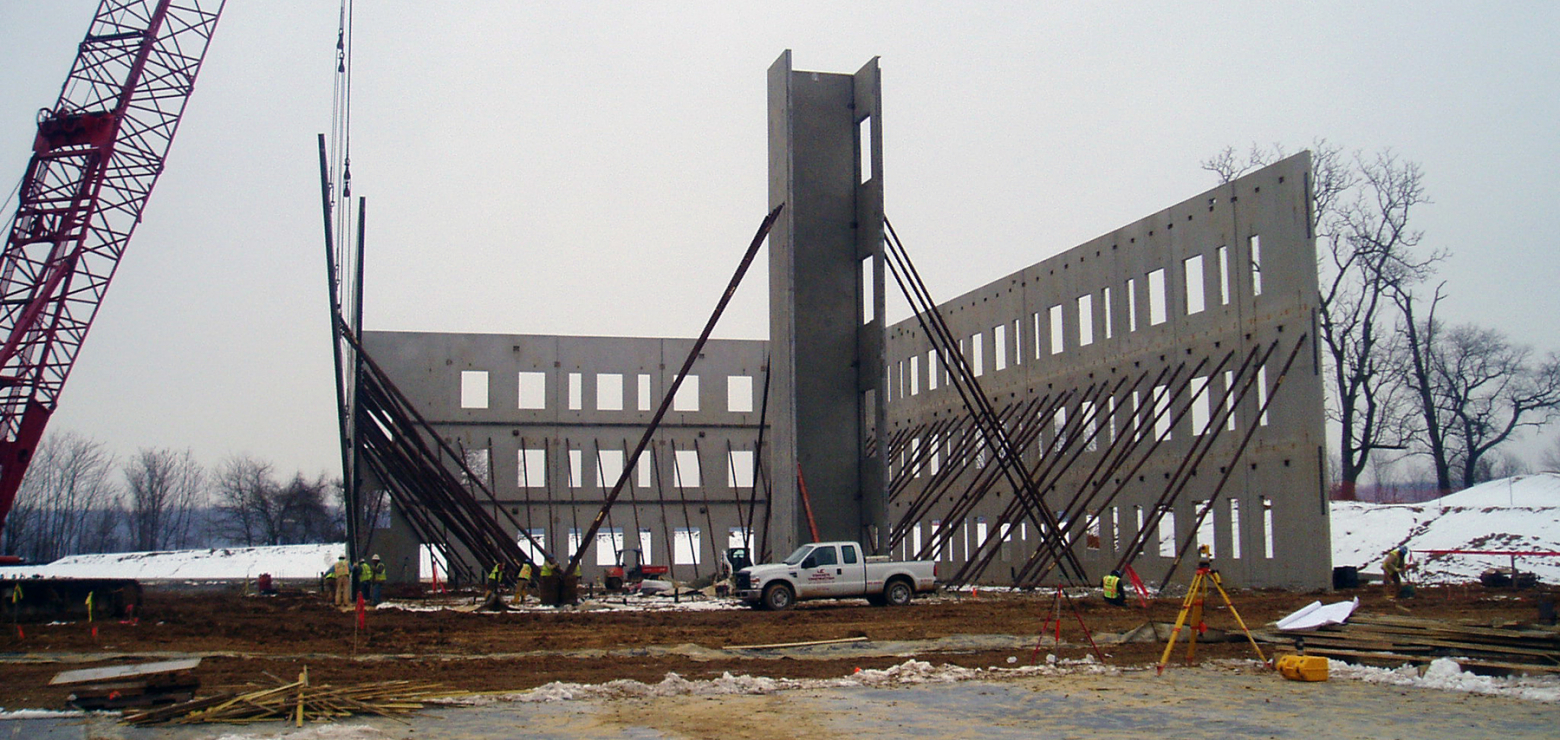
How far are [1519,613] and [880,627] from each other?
10937mm

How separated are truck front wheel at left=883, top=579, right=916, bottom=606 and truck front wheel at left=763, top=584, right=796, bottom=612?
6.72 feet

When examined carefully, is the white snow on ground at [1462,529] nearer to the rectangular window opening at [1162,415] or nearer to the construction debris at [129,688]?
the rectangular window opening at [1162,415]

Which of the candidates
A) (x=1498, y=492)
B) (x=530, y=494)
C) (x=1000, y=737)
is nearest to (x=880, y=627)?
(x=1000, y=737)

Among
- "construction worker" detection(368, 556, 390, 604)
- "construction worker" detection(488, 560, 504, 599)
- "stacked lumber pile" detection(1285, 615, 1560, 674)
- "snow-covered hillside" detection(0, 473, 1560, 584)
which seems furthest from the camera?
"snow-covered hillside" detection(0, 473, 1560, 584)

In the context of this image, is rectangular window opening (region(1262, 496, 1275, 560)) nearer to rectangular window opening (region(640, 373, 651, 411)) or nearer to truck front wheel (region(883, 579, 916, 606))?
truck front wheel (region(883, 579, 916, 606))

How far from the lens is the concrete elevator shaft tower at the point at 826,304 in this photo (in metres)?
29.5

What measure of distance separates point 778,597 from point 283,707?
15882mm

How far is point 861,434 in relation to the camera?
30.0 metres

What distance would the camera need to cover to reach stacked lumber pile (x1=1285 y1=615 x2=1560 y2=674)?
45.7 ft

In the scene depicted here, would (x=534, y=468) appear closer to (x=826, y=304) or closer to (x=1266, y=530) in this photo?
(x=826, y=304)

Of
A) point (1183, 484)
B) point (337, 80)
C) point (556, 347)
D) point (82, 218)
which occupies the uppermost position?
point (337, 80)

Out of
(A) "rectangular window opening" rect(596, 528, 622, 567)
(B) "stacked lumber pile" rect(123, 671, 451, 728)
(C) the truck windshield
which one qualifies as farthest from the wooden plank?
(A) "rectangular window opening" rect(596, 528, 622, 567)

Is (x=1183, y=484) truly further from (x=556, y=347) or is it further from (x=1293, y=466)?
(x=556, y=347)

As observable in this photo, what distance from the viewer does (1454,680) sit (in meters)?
13.4
